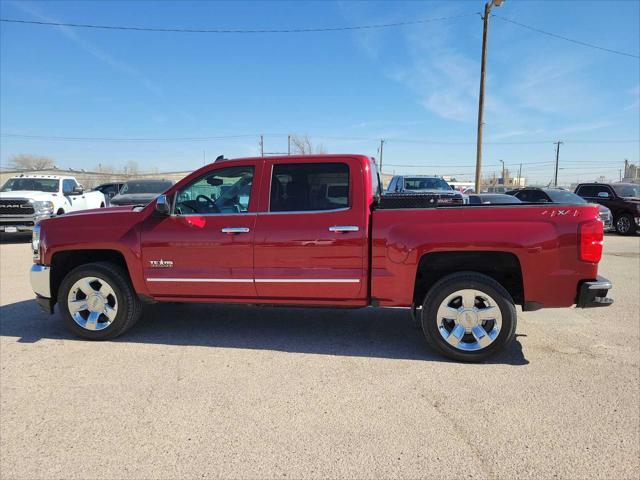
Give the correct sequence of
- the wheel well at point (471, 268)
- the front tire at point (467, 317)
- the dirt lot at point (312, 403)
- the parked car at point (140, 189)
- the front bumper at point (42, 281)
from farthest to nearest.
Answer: the parked car at point (140, 189) → the front bumper at point (42, 281) → the wheel well at point (471, 268) → the front tire at point (467, 317) → the dirt lot at point (312, 403)

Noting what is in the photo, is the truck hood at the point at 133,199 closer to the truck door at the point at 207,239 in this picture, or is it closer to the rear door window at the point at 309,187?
the truck door at the point at 207,239

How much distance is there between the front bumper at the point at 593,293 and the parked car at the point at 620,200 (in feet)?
46.5

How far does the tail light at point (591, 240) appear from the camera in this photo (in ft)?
12.3

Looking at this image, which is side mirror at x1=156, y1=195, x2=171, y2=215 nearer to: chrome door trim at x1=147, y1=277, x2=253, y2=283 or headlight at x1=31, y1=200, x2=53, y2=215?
chrome door trim at x1=147, y1=277, x2=253, y2=283

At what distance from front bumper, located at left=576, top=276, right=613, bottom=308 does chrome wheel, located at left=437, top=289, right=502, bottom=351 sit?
2.42 ft

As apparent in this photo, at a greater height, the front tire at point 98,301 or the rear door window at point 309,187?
the rear door window at point 309,187

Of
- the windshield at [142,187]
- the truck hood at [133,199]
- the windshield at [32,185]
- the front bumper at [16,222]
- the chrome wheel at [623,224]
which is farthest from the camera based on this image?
the chrome wheel at [623,224]

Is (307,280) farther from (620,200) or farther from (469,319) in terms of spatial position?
(620,200)

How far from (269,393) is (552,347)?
2912 millimetres

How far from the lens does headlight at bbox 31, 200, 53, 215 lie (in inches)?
496

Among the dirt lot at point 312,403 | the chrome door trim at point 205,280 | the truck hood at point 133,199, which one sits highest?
the truck hood at point 133,199

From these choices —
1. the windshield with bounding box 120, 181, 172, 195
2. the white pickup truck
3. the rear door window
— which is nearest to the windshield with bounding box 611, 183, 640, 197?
the rear door window

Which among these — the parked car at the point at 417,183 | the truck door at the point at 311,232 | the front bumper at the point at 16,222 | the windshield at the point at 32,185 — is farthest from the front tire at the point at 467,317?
the windshield at the point at 32,185

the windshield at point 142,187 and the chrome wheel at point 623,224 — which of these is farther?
the chrome wheel at point 623,224
